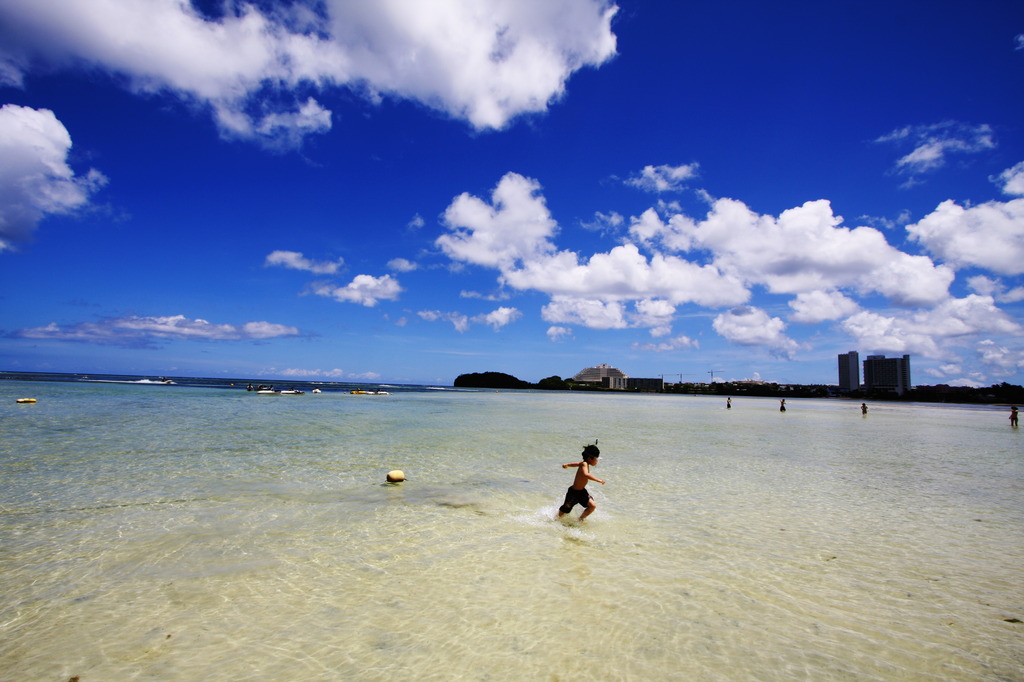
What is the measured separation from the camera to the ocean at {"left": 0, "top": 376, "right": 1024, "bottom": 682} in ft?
14.8

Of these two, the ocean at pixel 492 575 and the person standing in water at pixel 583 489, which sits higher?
the person standing in water at pixel 583 489

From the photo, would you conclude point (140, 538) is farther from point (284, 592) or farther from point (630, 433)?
point (630, 433)

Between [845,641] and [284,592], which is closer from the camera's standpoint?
[845,641]

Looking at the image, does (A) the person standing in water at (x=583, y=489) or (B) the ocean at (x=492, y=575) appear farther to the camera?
(A) the person standing in water at (x=583, y=489)

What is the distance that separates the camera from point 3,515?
859cm

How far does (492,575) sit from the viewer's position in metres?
6.48

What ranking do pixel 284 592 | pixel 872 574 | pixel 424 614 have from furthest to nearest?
pixel 872 574 < pixel 284 592 < pixel 424 614

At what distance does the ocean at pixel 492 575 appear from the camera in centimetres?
451

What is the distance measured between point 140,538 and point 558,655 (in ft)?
23.0

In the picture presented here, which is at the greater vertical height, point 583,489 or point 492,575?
point 583,489

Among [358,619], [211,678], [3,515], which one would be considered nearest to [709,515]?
[358,619]

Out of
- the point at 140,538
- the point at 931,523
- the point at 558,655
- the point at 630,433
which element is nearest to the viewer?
the point at 558,655

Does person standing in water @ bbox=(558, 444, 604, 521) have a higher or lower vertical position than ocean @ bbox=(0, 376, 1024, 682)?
higher

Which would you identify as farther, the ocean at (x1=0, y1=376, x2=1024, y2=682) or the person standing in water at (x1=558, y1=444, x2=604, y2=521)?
the person standing in water at (x1=558, y1=444, x2=604, y2=521)
